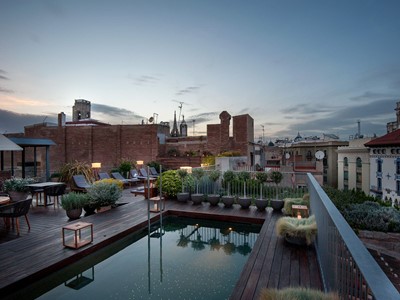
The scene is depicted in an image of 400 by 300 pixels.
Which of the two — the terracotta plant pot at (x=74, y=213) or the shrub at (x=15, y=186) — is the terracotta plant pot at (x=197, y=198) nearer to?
the terracotta plant pot at (x=74, y=213)

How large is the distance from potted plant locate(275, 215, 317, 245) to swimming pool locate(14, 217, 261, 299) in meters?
0.90

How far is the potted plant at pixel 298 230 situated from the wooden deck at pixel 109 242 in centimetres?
A: 13

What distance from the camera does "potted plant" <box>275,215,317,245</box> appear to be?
3846 millimetres

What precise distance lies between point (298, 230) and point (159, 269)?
8.06 ft

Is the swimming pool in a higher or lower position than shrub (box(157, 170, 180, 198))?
lower

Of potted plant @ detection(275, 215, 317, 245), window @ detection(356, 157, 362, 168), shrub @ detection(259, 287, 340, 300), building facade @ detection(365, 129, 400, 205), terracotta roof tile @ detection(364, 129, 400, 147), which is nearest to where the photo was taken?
shrub @ detection(259, 287, 340, 300)

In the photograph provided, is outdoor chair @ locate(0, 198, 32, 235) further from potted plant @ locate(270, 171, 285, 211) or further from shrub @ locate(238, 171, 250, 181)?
potted plant @ locate(270, 171, 285, 211)

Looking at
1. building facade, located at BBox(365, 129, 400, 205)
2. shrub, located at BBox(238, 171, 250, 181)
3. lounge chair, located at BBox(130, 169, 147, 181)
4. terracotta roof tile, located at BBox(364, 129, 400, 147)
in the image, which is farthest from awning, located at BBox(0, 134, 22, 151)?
terracotta roof tile, located at BBox(364, 129, 400, 147)

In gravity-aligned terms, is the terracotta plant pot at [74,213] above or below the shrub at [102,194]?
below

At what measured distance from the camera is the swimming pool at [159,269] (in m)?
3.14

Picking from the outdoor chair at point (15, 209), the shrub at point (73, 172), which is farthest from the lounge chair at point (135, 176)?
the outdoor chair at point (15, 209)

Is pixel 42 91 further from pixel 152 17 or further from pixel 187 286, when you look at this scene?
pixel 187 286

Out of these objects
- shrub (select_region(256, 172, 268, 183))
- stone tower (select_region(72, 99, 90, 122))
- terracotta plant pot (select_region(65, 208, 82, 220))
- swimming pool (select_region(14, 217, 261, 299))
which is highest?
stone tower (select_region(72, 99, 90, 122))

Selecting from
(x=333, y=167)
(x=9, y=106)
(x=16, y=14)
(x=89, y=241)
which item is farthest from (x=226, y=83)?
(x=333, y=167)
